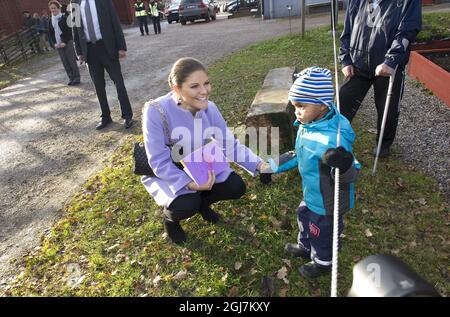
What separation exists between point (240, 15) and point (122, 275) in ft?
85.7

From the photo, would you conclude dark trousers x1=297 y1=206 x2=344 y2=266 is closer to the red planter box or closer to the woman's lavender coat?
the woman's lavender coat

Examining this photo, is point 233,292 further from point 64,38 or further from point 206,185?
point 64,38

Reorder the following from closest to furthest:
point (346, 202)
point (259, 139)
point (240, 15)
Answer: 1. point (346, 202)
2. point (259, 139)
3. point (240, 15)

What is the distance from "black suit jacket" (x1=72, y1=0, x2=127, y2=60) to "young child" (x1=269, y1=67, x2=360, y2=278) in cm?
429

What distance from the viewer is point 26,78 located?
11.7 meters

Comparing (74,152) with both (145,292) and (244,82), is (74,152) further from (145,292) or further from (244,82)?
(244,82)

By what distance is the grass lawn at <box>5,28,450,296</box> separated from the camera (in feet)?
10.2

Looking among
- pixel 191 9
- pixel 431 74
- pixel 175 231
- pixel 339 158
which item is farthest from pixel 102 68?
pixel 191 9

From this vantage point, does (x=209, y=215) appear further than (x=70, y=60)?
No

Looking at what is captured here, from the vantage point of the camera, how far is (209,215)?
3.75 m

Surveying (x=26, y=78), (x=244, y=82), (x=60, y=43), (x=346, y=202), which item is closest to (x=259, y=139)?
(x=346, y=202)

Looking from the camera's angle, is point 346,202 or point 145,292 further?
point 145,292

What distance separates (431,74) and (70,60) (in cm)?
873

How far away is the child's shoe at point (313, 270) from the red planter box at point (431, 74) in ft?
15.1
